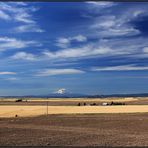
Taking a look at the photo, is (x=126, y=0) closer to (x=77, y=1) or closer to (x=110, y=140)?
(x=77, y=1)

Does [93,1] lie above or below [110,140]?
above

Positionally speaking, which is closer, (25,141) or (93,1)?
(93,1)

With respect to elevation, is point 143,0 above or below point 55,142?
above

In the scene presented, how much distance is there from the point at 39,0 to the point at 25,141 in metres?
8.38

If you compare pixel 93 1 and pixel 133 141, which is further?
pixel 133 141

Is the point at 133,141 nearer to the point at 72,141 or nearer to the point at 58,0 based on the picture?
the point at 72,141

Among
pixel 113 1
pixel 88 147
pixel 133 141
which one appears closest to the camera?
pixel 113 1

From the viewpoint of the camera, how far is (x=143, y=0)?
32.7 ft

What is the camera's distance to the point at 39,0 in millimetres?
9805

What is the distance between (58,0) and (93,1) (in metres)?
0.82

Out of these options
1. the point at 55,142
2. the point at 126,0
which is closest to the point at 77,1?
the point at 126,0


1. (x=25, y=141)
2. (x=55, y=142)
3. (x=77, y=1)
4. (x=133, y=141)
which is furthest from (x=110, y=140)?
(x=77, y=1)

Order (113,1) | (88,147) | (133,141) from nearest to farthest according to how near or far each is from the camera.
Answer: (113,1)
(88,147)
(133,141)

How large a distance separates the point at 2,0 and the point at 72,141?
8080 millimetres
